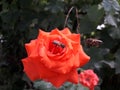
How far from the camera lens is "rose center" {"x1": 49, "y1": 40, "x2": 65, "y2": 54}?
42.6 inches

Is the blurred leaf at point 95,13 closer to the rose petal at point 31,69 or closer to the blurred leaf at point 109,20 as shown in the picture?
the blurred leaf at point 109,20

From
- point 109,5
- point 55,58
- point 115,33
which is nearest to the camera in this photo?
point 55,58

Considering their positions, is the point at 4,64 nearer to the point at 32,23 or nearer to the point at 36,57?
the point at 32,23

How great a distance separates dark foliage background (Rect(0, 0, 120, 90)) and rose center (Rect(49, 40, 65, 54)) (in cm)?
39

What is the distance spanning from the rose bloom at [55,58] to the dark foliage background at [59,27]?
363 mm

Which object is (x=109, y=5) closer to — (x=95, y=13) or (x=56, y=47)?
(x=95, y=13)

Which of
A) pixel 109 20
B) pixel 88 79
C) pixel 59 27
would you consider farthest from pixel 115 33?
pixel 88 79

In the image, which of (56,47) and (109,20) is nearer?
(56,47)

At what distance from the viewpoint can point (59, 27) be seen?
65.1 inches

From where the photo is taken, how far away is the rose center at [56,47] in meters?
1.08

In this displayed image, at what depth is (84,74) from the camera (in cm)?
116

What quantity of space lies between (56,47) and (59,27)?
22.4 inches

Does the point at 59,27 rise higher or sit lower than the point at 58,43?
lower

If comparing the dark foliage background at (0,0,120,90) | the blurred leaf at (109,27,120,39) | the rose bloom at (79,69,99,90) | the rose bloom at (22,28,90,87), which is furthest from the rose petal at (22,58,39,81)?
the blurred leaf at (109,27,120,39)
